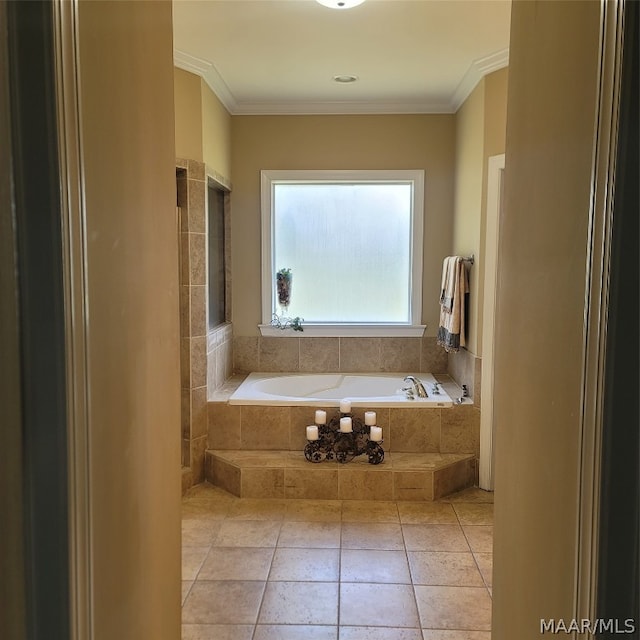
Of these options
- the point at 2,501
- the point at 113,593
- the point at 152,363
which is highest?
the point at 152,363

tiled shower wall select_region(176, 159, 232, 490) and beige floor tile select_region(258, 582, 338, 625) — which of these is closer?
beige floor tile select_region(258, 582, 338, 625)

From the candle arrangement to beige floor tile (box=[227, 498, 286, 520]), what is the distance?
1.21 ft

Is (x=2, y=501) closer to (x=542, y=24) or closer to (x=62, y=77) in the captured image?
(x=62, y=77)

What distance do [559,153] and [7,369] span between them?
90 cm

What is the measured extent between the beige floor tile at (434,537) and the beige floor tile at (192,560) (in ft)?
3.52

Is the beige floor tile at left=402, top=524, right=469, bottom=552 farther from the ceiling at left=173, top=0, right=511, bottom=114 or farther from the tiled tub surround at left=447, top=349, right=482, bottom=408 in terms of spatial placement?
the ceiling at left=173, top=0, right=511, bottom=114

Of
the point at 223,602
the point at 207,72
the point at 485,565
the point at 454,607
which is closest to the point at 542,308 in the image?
the point at 454,607

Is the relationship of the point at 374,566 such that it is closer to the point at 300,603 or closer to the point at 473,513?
the point at 300,603

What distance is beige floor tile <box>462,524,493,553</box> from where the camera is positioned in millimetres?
2998

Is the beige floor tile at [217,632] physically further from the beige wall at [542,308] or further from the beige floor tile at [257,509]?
the beige wall at [542,308]

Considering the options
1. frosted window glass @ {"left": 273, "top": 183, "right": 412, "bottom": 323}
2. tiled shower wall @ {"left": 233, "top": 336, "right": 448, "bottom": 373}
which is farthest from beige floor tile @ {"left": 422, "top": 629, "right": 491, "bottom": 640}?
frosted window glass @ {"left": 273, "top": 183, "right": 412, "bottom": 323}

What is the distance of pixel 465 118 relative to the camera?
414cm

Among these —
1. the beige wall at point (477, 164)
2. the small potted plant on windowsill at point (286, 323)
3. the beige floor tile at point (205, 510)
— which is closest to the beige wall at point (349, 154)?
the beige wall at point (477, 164)

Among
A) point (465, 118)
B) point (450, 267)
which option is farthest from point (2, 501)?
point (465, 118)
